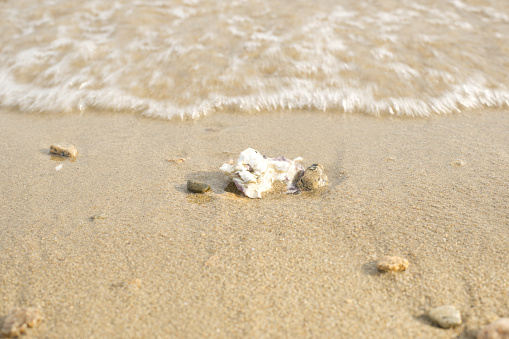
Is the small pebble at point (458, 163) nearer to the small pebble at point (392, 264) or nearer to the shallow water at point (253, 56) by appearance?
the shallow water at point (253, 56)

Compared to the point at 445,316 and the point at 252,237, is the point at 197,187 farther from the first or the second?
the point at 445,316

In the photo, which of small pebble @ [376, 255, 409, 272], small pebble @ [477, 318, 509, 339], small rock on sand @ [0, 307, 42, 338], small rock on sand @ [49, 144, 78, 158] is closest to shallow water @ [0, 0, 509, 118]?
small rock on sand @ [49, 144, 78, 158]

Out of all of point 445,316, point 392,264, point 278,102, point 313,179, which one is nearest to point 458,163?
point 313,179

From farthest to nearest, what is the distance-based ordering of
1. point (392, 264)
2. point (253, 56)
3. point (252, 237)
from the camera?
point (253, 56) < point (252, 237) < point (392, 264)

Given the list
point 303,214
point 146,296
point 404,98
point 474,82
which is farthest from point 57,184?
point 474,82

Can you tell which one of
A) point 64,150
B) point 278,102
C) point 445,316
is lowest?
point 64,150

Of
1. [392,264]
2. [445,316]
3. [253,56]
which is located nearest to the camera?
[445,316]

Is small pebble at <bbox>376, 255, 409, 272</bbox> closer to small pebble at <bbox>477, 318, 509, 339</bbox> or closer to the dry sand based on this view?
the dry sand
